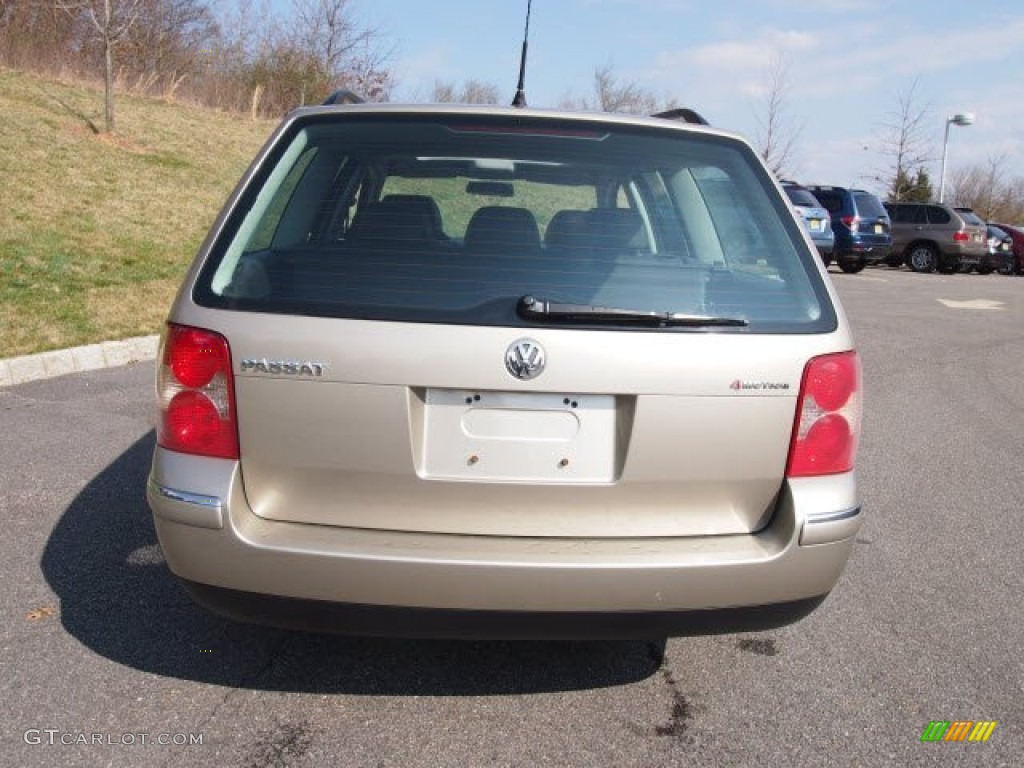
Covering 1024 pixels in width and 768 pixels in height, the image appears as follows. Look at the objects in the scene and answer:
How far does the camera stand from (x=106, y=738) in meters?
2.78

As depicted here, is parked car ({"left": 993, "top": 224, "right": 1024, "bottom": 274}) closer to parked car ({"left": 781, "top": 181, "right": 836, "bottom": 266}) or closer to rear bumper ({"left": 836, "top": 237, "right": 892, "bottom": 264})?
rear bumper ({"left": 836, "top": 237, "right": 892, "bottom": 264})

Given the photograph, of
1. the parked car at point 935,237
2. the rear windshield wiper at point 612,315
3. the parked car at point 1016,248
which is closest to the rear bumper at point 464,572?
the rear windshield wiper at point 612,315

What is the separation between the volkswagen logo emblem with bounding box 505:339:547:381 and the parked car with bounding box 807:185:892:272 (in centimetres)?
2192

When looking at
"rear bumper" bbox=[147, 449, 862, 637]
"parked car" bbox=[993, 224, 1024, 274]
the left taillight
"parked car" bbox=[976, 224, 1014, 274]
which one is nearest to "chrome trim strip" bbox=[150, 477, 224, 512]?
"rear bumper" bbox=[147, 449, 862, 637]

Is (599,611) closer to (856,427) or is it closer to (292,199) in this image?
(856,427)

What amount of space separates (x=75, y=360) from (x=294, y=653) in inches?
216

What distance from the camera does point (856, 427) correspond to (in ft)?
9.45

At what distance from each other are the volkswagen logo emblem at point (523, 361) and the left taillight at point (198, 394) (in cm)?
73

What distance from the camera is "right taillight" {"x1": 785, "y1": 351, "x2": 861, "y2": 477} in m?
2.78

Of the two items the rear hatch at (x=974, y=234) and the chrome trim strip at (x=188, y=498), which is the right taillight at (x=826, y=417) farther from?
the rear hatch at (x=974, y=234)

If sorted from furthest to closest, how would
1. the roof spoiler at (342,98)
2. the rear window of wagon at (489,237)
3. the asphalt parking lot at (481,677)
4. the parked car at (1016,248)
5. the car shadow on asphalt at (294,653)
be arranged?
the parked car at (1016,248), the roof spoiler at (342,98), the car shadow on asphalt at (294,653), the asphalt parking lot at (481,677), the rear window of wagon at (489,237)

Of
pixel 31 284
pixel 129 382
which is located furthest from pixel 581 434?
pixel 31 284

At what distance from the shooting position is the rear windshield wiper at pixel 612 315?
8.61 ft

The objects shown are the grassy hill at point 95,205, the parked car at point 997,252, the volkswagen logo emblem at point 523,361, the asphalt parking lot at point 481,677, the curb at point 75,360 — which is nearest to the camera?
the volkswagen logo emblem at point 523,361
